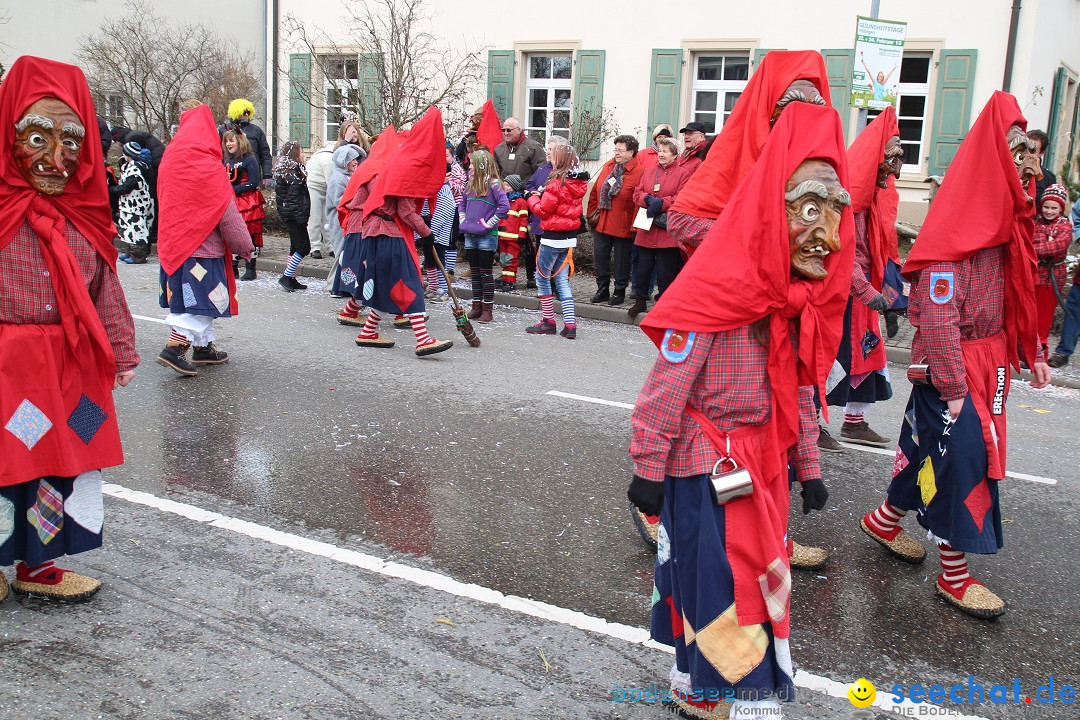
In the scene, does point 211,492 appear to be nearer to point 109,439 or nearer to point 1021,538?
point 109,439

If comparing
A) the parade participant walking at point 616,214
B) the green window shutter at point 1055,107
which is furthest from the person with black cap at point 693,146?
the green window shutter at point 1055,107

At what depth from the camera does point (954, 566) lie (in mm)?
3934

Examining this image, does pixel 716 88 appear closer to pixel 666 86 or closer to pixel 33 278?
Result: pixel 666 86

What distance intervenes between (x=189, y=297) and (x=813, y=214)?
5.55 m

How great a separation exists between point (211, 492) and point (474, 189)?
18.5 feet

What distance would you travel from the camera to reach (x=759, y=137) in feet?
13.0

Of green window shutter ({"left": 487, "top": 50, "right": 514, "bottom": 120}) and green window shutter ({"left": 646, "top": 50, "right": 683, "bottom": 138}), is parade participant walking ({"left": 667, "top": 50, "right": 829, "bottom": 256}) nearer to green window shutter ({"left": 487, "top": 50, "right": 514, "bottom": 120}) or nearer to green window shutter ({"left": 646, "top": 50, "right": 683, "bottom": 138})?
green window shutter ({"left": 646, "top": 50, "right": 683, "bottom": 138})

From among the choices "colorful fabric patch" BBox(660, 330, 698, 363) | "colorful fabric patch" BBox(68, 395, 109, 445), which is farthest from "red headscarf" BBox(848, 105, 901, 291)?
"colorful fabric patch" BBox(68, 395, 109, 445)

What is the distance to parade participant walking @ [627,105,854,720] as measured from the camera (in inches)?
104

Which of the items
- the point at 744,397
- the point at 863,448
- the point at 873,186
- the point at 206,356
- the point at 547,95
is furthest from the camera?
the point at 547,95

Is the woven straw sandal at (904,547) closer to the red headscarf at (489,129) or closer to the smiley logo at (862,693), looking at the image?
the smiley logo at (862,693)

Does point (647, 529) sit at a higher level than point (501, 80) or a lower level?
lower

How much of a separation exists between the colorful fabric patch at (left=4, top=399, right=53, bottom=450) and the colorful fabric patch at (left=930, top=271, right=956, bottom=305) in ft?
11.2

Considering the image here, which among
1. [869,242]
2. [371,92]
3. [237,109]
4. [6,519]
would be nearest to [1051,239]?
[869,242]
